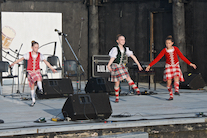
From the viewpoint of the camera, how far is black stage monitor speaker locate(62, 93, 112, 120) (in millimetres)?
3812

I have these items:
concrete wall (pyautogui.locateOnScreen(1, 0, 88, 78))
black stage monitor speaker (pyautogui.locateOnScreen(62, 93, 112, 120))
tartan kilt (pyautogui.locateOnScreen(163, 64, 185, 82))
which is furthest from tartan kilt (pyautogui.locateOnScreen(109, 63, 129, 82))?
concrete wall (pyautogui.locateOnScreen(1, 0, 88, 78))

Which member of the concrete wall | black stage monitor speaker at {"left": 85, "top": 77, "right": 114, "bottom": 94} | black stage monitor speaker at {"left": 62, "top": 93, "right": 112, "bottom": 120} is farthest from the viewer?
the concrete wall

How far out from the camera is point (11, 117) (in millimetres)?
4324

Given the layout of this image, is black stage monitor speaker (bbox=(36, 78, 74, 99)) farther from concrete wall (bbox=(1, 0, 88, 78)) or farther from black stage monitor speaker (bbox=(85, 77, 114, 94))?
concrete wall (bbox=(1, 0, 88, 78))

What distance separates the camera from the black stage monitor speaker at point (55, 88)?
6.27 metres

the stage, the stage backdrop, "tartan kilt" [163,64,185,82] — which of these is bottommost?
the stage

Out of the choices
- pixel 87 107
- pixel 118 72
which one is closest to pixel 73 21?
pixel 118 72

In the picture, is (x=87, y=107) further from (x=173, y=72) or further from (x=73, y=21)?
(x=73, y=21)

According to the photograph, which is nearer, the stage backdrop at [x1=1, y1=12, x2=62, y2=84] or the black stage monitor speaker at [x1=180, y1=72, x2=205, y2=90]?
the black stage monitor speaker at [x1=180, y1=72, x2=205, y2=90]

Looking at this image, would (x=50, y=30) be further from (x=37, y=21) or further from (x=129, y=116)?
(x=129, y=116)

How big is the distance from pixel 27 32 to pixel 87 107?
7.61 metres

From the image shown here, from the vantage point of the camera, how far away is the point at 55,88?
250 inches

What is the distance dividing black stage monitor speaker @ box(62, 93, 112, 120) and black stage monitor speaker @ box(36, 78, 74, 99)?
2.33 meters

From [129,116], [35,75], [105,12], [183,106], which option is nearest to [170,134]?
[129,116]
